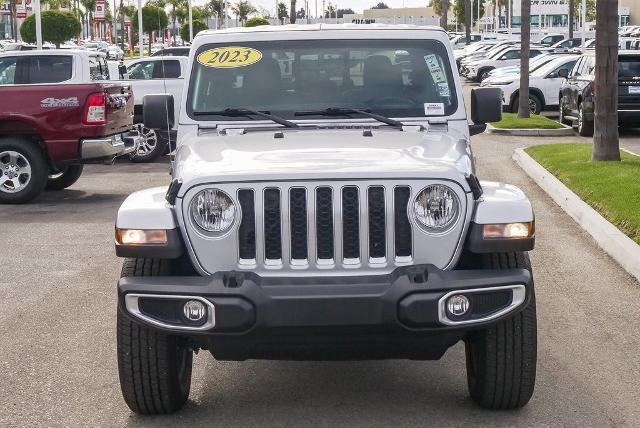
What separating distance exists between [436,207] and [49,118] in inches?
390

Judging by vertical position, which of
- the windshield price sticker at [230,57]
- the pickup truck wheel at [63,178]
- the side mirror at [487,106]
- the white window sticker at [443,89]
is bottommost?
the pickup truck wheel at [63,178]

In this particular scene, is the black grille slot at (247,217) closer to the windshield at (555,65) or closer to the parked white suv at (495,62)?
the windshield at (555,65)

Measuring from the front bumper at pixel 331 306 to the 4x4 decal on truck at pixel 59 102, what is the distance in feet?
31.1

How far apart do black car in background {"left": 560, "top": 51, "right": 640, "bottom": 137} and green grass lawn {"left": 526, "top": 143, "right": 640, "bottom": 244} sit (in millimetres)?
3293

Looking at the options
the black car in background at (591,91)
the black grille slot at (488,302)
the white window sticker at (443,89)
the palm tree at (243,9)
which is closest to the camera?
the black grille slot at (488,302)

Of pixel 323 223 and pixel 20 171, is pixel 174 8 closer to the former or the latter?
pixel 20 171

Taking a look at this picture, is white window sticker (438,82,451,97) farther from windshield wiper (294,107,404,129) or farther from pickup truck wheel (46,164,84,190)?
pickup truck wheel (46,164,84,190)

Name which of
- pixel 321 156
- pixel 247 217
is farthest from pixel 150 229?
pixel 321 156

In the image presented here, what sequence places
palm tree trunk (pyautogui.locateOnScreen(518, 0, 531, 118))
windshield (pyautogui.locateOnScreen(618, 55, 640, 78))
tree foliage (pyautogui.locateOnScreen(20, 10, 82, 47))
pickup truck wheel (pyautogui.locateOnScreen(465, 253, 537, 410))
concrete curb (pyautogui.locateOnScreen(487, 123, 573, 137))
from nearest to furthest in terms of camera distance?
pickup truck wheel (pyautogui.locateOnScreen(465, 253, 537, 410))
windshield (pyautogui.locateOnScreen(618, 55, 640, 78))
concrete curb (pyautogui.locateOnScreen(487, 123, 573, 137))
palm tree trunk (pyautogui.locateOnScreen(518, 0, 531, 118))
tree foliage (pyautogui.locateOnScreen(20, 10, 82, 47))

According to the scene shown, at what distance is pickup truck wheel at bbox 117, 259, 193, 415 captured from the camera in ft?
18.3

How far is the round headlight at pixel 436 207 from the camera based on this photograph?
5430 mm

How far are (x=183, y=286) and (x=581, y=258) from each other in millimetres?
5907

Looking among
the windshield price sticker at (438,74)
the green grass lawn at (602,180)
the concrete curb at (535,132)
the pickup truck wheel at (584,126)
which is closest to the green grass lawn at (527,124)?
the concrete curb at (535,132)

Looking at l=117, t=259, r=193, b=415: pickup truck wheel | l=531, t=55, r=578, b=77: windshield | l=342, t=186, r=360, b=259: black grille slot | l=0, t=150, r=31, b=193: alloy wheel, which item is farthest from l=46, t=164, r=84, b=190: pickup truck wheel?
l=531, t=55, r=578, b=77: windshield
